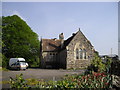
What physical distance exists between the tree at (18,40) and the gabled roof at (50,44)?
280 centimetres

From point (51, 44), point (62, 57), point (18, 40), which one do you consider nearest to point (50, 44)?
point (51, 44)

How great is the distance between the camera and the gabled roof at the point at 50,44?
34.2m

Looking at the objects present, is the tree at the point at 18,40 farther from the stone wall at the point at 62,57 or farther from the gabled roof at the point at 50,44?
the stone wall at the point at 62,57

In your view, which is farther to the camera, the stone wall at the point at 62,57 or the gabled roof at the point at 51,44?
the gabled roof at the point at 51,44

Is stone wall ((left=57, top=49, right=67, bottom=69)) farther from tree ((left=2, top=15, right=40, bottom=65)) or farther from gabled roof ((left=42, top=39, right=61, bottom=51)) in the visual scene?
tree ((left=2, top=15, right=40, bottom=65))

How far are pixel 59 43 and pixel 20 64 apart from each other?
1239 centimetres

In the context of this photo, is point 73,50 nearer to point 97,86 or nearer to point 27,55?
point 27,55

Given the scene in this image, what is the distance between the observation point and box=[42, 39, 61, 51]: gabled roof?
3422cm

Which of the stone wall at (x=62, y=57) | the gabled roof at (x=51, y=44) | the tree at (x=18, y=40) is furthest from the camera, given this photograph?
the gabled roof at (x=51, y=44)

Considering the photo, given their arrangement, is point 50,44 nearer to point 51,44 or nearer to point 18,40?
point 51,44

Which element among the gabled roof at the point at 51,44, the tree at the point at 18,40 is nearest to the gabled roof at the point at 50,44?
the gabled roof at the point at 51,44

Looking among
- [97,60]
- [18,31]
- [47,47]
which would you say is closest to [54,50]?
[47,47]

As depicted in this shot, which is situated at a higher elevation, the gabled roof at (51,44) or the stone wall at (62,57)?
the gabled roof at (51,44)

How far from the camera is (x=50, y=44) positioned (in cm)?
3519
